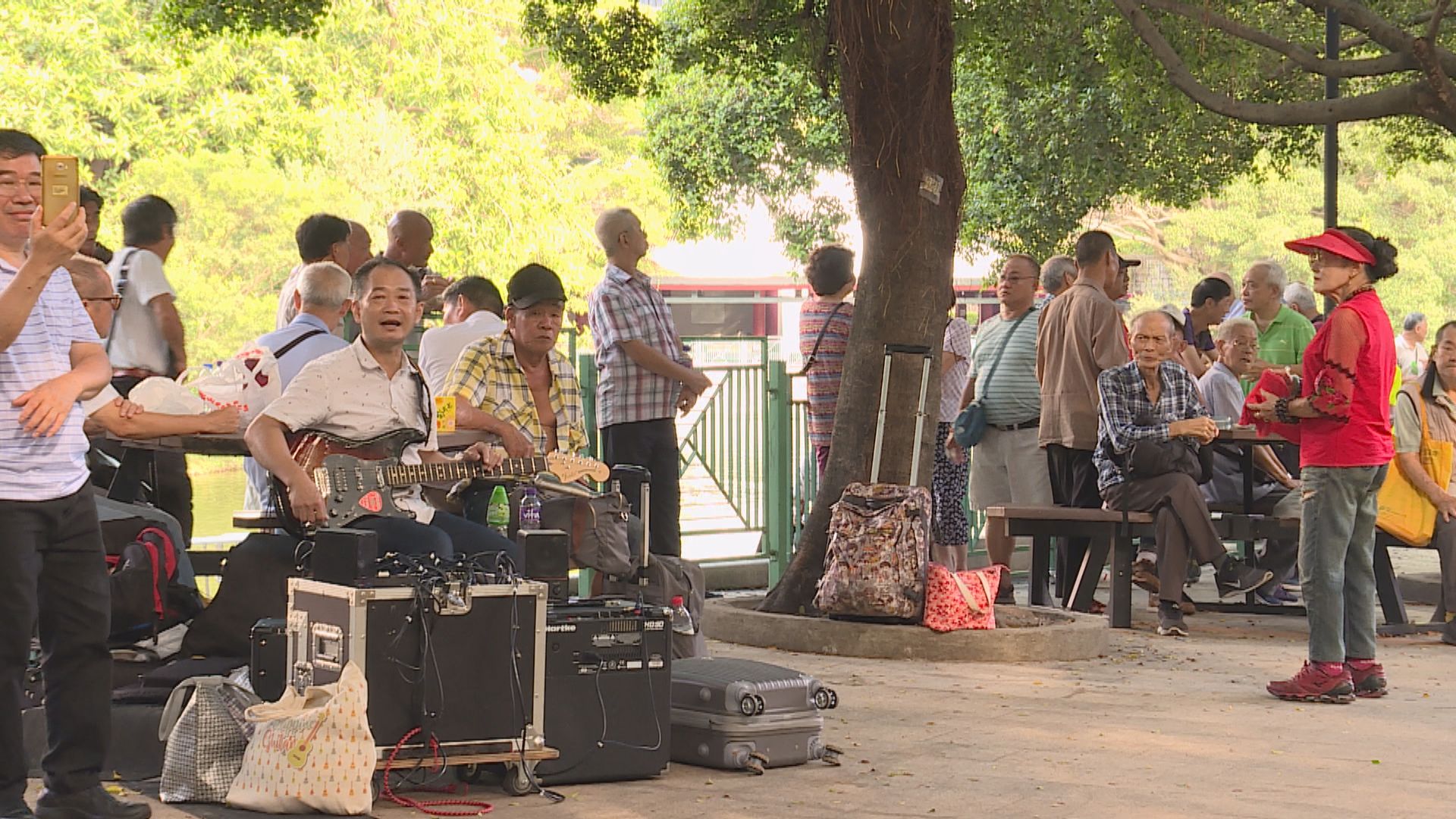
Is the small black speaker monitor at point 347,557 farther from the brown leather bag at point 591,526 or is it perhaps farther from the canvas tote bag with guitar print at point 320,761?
the brown leather bag at point 591,526

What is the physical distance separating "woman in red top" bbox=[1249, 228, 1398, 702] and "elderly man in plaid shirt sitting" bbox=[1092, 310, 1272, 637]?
2.18 m

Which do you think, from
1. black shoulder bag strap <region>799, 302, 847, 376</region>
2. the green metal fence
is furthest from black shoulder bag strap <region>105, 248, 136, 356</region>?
the green metal fence

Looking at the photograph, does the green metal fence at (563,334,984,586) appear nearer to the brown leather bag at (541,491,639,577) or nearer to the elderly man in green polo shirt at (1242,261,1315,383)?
the elderly man in green polo shirt at (1242,261,1315,383)

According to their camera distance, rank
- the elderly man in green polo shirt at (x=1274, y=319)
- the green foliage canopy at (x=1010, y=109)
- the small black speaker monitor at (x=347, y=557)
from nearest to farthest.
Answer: the small black speaker monitor at (x=347, y=557)
the elderly man in green polo shirt at (x=1274, y=319)
the green foliage canopy at (x=1010, y=109)

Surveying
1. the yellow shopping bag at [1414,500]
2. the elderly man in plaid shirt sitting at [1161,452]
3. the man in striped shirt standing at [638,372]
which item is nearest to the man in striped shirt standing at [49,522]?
the man in striped shirt standing at [638,372]

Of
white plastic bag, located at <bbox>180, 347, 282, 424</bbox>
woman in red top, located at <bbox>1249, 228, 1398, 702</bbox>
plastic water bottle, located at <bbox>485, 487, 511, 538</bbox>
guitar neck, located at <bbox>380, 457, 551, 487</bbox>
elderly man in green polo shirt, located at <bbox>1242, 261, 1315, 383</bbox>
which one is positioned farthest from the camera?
elderly man in green polo shirt, located at <bbox>1242, 261, 1315, 383</bbox>

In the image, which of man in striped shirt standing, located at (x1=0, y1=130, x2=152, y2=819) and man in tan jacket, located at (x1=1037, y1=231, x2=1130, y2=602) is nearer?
man in striped shirt standing, located at (x1=0, y1=130, x2=152, y2=819)

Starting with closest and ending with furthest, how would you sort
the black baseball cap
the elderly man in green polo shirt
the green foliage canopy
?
1. the black baseball cap
2. the elderly man in green polo shirt
3. the green foliage canopy

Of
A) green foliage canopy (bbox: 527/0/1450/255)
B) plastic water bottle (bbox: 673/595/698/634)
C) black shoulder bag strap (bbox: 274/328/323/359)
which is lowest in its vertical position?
plastic water bottle (bbox: 673/595/698/634)

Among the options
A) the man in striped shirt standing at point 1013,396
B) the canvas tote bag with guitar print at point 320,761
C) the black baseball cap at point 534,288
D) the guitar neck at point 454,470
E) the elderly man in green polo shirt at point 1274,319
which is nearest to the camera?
the canvas tote bag with guitar print at point 320,761

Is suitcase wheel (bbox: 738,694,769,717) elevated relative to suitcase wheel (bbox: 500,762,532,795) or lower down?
elevated

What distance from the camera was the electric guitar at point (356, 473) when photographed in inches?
253

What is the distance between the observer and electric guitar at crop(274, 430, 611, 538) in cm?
642

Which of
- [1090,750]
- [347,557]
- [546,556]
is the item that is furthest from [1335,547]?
[347,557]
